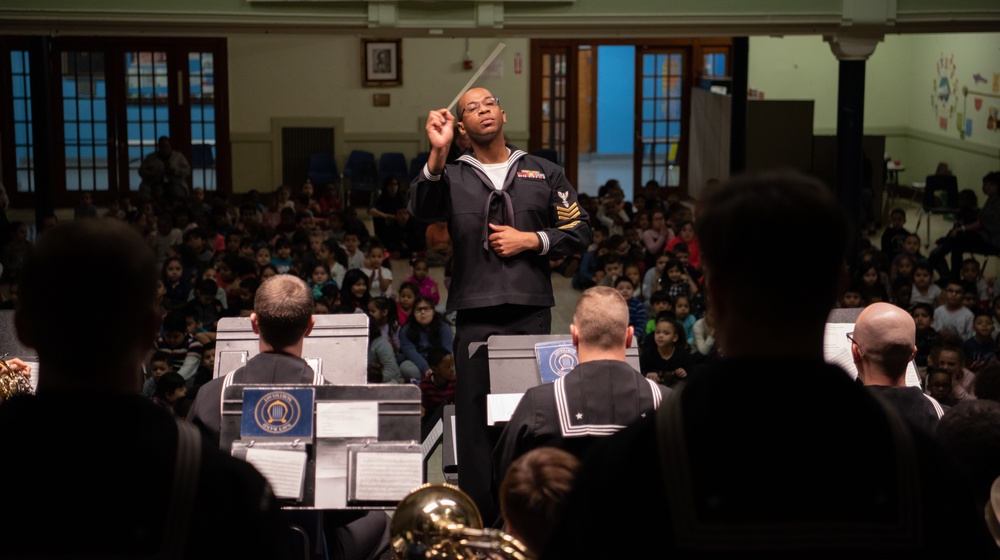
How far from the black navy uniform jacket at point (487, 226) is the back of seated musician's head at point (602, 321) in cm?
90

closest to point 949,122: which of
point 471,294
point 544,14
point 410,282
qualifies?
point 544,14

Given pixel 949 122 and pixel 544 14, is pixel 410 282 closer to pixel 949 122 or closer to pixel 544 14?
pixel 544 14

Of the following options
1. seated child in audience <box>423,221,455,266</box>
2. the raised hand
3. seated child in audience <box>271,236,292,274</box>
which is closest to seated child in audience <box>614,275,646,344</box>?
seated child in audience <box>271,236,292,274</box>

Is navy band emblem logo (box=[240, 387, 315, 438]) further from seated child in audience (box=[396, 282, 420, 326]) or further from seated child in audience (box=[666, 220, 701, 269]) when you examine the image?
seated child in audience (box=[666, 220, 701, 269])

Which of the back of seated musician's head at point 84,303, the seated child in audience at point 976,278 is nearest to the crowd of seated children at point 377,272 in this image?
the seated child in audience at point 976,278

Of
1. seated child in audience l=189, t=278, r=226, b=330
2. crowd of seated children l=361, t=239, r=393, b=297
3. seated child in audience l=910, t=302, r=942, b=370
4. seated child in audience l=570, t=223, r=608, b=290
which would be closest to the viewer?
seated child in audience l=910, t=302, r=942, b=370

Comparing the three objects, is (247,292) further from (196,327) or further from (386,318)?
(386,318)

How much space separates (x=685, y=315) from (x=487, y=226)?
11.9 ft

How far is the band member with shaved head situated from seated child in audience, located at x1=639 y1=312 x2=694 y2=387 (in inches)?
104

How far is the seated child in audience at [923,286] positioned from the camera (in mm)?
8727

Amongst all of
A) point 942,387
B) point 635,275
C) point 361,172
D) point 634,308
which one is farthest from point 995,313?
point 361,172

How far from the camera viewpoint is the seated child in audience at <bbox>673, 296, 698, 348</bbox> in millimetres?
7874

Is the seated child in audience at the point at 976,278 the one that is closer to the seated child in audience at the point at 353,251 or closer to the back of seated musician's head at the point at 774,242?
the seated child in audience at the point at 353,251

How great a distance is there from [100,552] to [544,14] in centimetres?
802
